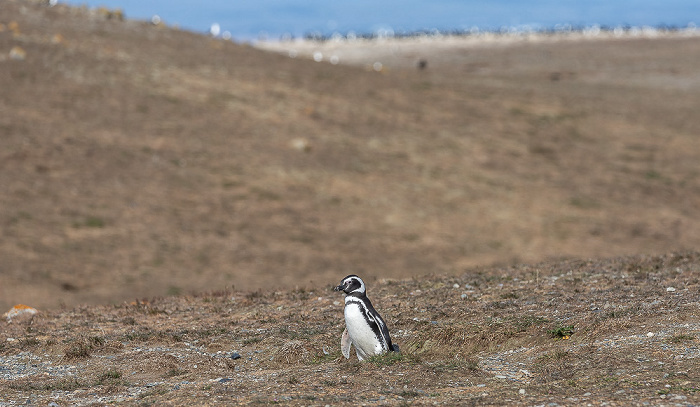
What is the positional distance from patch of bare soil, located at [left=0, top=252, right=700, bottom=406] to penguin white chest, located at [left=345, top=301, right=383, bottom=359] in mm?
331

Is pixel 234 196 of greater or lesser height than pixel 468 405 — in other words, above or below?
above

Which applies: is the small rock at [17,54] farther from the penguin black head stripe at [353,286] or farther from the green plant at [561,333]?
the green plant at [561,333]

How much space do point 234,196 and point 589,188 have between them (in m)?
20.0

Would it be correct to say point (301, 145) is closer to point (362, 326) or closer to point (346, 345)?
point (346, 345)

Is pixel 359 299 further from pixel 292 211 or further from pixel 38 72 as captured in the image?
pixel 38 72

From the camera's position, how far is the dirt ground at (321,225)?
546 inches

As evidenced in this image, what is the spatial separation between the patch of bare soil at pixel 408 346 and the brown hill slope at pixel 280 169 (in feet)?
32.4

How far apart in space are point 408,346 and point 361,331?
1593 mm

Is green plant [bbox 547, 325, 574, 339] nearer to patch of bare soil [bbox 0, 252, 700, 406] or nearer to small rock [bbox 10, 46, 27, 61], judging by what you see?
patch of bare soil [bbox 0, 252, 700, 406]

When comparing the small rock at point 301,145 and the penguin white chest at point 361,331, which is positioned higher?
the small rock at point 301,145

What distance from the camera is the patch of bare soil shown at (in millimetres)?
12242

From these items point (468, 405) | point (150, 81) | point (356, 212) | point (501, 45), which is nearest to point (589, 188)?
point (356, 212)

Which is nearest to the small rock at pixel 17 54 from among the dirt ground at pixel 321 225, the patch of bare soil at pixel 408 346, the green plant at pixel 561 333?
the dirt ground at pixel 321 225

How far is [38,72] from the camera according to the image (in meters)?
49.8
